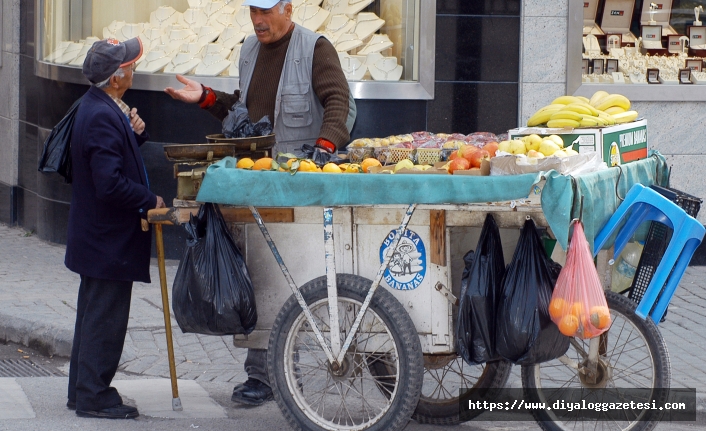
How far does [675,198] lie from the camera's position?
4.25 meters

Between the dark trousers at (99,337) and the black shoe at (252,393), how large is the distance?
25.6 inches

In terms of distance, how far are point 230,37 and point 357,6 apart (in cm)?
109

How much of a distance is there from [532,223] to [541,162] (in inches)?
9.9

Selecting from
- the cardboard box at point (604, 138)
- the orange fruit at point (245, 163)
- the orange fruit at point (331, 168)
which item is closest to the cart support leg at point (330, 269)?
the orange fruit at point (331, 168)

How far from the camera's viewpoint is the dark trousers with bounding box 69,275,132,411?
15.2 feet

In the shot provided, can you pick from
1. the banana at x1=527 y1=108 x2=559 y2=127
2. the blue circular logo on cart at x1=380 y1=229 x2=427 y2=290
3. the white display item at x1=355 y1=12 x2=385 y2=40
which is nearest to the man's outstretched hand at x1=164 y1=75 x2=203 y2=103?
the blue circular logo on cart at x1=380 y1=229 x2=427 y2=290

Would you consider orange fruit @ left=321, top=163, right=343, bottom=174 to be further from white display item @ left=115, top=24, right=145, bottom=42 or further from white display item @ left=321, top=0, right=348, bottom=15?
white display item @ left=115, top=24, right=145, bottom=42

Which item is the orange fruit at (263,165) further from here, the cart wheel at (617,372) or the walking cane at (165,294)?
the cart wheel at (617,372)

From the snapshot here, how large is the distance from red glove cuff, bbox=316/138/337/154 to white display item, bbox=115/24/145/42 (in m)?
4.21

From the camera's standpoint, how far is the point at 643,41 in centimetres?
851

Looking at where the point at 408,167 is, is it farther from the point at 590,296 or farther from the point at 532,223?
the point at 590,296

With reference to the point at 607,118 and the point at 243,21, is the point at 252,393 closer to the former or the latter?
the point at 607,118

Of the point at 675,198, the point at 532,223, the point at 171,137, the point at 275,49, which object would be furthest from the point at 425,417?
the point at 171,137

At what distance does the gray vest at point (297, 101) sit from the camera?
519 centimetres
